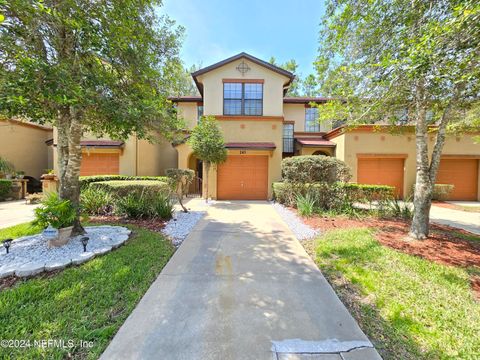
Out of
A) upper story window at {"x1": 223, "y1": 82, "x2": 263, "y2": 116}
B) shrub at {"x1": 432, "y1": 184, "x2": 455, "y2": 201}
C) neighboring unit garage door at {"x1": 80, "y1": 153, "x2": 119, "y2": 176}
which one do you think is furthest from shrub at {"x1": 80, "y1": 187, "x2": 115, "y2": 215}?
shrub at {"x1": 432, "y1": 184, "x2": 455, "y2": 201}

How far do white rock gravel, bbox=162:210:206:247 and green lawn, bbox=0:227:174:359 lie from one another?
1.44 meters

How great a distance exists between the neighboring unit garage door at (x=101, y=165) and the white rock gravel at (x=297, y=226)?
11.0 m

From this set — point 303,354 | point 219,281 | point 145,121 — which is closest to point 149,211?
point 145,121

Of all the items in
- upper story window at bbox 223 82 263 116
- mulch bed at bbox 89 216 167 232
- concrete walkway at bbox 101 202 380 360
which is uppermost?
upper story window at bbox 223 82 263 116

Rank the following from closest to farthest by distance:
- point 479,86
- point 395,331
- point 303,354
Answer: point 303,354 < point 395,331 < point 479,86

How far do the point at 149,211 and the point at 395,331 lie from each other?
7053 mm

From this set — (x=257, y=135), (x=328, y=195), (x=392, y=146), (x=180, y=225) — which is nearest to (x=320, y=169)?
(x=328, y=195)

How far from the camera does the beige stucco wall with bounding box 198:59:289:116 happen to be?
42.1 ft

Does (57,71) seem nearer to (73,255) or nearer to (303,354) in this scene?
(73,255)

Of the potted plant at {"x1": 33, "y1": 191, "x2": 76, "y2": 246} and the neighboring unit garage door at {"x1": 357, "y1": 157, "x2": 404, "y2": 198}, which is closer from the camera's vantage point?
the potted plant at {"x1": 33, "y1": 191, "x2": 76, "y2": 246}

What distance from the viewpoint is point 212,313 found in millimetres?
2793

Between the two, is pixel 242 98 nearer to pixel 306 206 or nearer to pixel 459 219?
pixel 306 206

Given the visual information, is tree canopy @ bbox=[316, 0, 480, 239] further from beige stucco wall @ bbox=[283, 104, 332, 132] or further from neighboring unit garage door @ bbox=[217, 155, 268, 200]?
beige stucco wall @ bbox=[283, 104, 332, 132]

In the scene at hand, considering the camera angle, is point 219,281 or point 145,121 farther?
point 145,121
